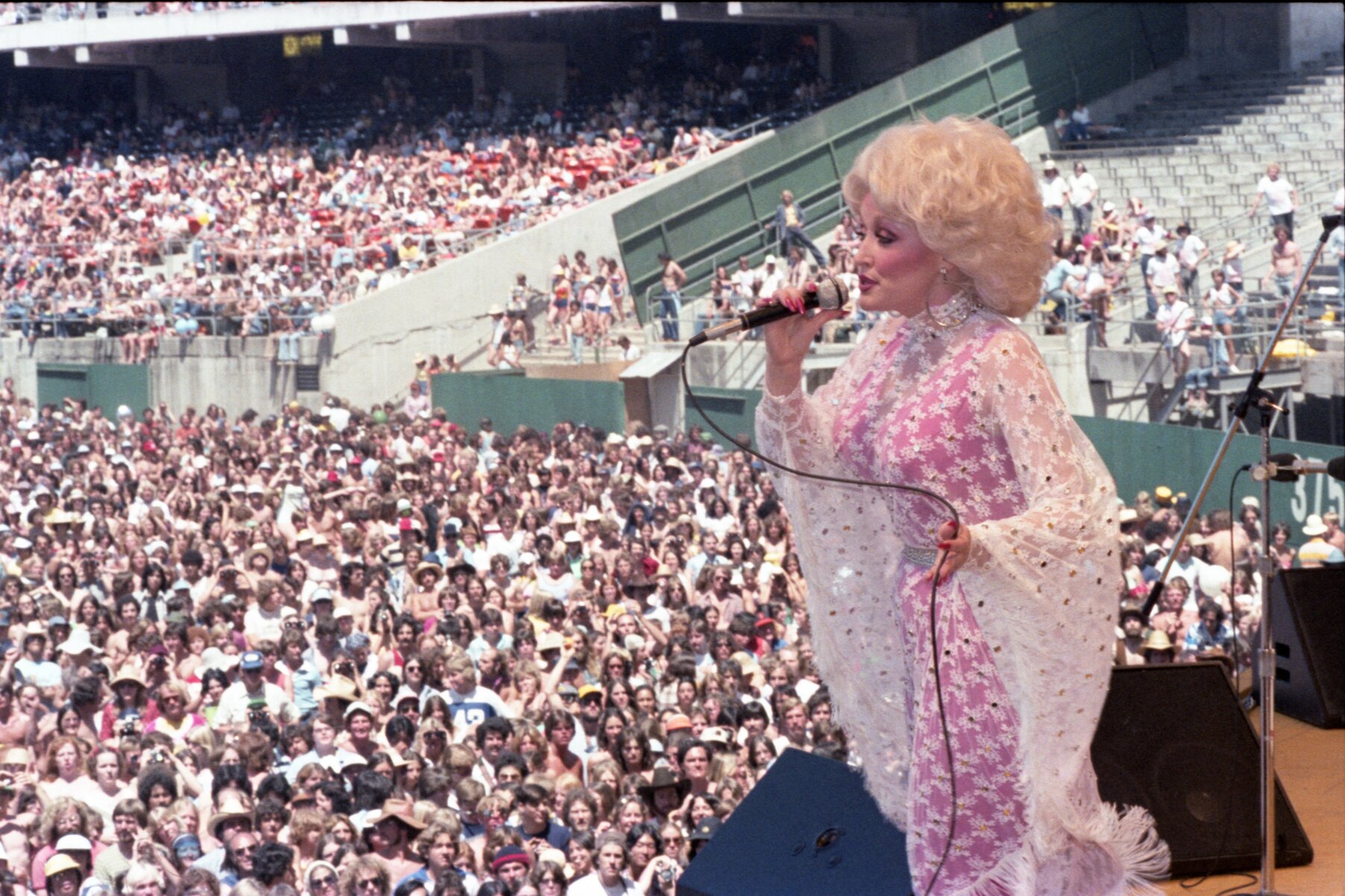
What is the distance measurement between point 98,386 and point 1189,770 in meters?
10.6

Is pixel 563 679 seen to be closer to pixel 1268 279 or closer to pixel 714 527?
Answer: pixel 714 527

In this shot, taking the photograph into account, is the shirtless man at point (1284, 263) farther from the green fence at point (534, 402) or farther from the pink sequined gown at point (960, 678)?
the pink sequined gown at point (960, 678)

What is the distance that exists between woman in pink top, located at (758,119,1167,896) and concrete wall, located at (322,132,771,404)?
48.2 ft

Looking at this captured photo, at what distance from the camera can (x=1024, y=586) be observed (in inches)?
97.6

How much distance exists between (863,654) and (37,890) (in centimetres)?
392

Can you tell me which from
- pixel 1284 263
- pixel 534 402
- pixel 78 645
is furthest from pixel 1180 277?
pixel 78 645

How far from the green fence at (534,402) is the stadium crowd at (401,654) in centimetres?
269

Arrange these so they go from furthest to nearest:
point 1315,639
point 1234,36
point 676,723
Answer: point 1234,36
point 676,723
point 1315,639

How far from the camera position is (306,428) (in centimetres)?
1445

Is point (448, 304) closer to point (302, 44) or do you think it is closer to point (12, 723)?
point (302, 44)

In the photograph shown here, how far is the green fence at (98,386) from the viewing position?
1182cm

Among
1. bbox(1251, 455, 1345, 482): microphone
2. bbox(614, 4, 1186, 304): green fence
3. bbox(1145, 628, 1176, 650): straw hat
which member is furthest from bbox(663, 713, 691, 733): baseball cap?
bbox(614, 4, 1186, 304): green fence

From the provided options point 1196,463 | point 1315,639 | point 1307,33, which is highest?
point 1307,33

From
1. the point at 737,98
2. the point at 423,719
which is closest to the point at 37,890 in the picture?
the point at 423,719
